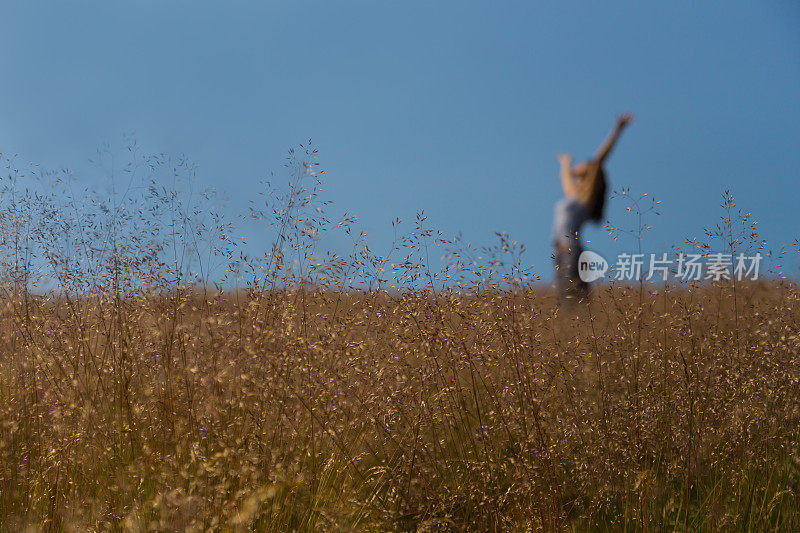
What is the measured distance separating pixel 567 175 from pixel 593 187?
532 millimetres

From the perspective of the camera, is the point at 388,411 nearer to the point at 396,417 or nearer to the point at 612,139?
the point at 396,417

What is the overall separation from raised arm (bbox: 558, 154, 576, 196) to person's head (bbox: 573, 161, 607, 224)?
0.14 metres

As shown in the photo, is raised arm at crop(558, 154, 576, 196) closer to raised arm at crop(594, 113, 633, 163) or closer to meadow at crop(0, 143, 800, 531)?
raised arm at crop(594, 113, 633, 163)

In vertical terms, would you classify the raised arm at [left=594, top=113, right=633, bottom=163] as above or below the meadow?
above

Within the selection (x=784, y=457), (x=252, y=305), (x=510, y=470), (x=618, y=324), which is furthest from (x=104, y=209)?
(x=784, y=457)

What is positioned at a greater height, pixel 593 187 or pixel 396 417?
pixel 593 187

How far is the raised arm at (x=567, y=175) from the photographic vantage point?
373 inches

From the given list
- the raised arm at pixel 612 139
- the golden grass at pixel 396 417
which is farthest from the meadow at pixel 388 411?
the raised arm at pixel 612 139

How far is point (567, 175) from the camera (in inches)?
379

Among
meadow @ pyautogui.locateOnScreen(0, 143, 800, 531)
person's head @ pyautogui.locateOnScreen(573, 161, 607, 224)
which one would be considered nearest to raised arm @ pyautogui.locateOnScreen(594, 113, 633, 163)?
person's head @ pyautogui.locateOnScreen(573, 161, 607, 224)

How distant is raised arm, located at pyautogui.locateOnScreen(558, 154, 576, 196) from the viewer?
948 cm

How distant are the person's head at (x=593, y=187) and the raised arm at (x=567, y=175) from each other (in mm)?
141

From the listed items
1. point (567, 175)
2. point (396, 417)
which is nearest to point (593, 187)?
point (567, 175)

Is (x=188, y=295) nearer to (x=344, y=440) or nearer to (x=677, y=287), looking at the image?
(x=344, y=440)
